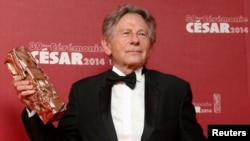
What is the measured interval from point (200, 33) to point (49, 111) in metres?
0.77

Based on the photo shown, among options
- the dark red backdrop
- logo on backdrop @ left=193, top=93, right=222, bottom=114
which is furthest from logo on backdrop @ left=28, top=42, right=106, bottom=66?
logo on backdrop @ left=193, top=93, right=222, bottom=114

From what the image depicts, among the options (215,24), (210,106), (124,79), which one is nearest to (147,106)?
(124,79)

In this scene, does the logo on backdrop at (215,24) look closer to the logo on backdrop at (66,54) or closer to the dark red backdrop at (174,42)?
the dark red backdrop at (174,42)

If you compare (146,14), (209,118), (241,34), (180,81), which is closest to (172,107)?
(180,81)

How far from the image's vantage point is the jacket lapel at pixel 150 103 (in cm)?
152

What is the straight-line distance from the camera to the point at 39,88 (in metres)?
1.47

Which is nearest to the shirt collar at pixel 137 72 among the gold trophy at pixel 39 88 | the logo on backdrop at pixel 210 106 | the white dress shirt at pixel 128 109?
the white dress shirt at pixel 128 109

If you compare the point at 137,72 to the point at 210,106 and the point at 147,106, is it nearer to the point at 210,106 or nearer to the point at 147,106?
the point at 147,106

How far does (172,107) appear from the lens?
1.57 metres

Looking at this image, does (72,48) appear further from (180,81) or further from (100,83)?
(180,81)

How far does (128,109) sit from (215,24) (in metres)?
0.61

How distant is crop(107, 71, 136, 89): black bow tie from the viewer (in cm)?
161

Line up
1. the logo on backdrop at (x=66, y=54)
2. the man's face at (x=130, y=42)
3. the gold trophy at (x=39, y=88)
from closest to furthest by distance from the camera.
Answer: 1. the gold trophy at (x=39, y=88)
2. the man's face at (x=130, y=42)
3. the logo on backdrop at (x=66, y=54)

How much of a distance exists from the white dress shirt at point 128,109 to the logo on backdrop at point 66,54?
10.9 inches
